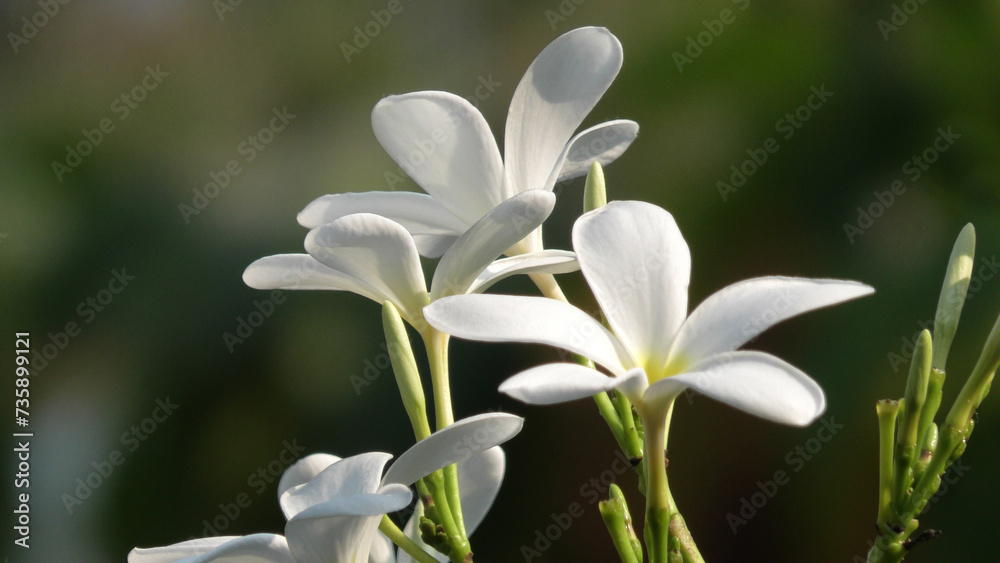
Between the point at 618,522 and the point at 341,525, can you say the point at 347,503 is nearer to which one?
the point at 341,525

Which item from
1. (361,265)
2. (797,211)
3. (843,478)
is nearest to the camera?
(361,265)

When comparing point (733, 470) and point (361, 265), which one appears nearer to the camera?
A: point (361, 265)

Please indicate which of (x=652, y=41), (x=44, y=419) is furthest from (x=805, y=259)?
(x=44, y=419)

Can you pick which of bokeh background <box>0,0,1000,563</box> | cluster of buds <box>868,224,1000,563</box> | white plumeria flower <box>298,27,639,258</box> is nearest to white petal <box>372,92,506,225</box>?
white plumeria flower <box>298,27,639,258</box>

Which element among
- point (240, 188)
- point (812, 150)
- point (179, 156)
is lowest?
point (812, 150)

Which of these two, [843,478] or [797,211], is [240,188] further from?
[843,478]

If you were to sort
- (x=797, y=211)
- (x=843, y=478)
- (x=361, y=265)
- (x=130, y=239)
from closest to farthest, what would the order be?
1. (x=361, y=265)
2. (x=843, y=478)
3. (x=797, y=211)
4. (x=130, y=239)

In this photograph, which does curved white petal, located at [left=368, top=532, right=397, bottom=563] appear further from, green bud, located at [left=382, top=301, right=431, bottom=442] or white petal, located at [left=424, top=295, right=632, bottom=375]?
white petal, located at [left=424, top=295, right=632, bottom=375]

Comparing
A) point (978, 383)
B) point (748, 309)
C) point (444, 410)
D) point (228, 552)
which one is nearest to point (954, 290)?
point (978, 383)
